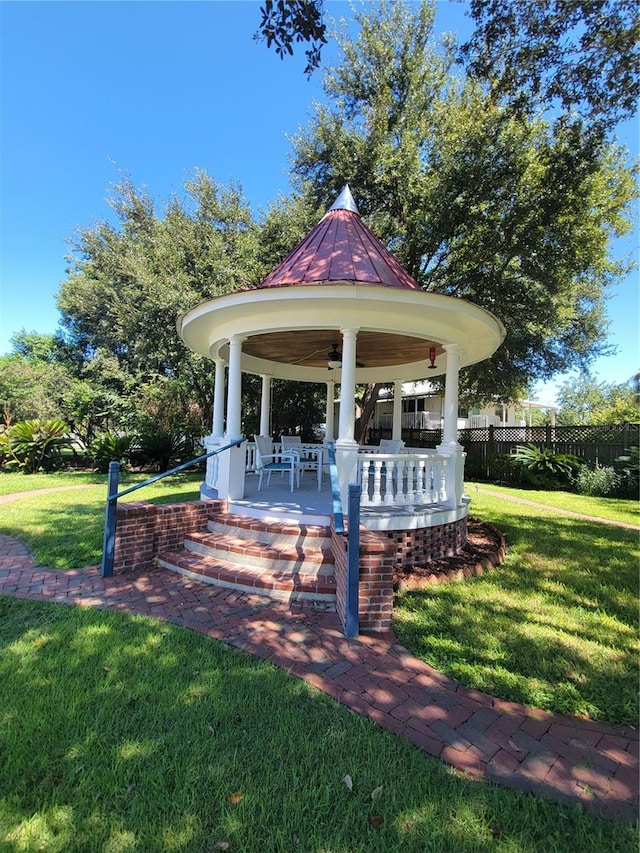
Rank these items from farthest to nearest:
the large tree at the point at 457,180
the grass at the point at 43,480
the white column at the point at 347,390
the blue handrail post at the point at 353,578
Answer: the grass at the point at 43,480 → the large tree at the point at 457,180 → the white column at the point at 347,390 → the blue handrail post at the point at 353,578

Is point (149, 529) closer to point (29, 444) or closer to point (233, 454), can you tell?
point (233, 454)

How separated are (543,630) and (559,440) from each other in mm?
11366

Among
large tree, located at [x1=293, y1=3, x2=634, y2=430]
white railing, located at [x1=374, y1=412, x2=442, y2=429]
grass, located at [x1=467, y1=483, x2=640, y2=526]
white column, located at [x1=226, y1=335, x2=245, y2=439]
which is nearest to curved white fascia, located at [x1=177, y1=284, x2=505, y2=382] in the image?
white column, located at [x1=226, y1=335, x2=245, y2=439]

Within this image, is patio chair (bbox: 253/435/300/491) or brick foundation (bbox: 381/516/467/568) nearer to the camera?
brick foundation (bbox: 381/516/467/568)

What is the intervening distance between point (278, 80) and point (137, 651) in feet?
39.0

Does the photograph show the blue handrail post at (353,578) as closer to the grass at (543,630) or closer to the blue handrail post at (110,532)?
the grass at (543,630)

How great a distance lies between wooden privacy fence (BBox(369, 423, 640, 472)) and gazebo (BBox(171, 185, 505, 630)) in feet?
23.5

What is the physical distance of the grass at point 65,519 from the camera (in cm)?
523

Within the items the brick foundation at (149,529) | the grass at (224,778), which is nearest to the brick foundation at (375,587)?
the grass at (224,778)

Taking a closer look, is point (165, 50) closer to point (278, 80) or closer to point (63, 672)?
point (278, 80)

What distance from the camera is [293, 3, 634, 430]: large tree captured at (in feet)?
34.6

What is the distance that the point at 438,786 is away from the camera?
1.92 metres

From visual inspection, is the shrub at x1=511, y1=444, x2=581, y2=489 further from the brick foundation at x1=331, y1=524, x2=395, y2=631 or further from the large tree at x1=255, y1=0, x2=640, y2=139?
the brick foundation at x1=331, y1=524, x2=395, y2=631

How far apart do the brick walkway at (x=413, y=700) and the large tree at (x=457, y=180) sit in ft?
36.9
